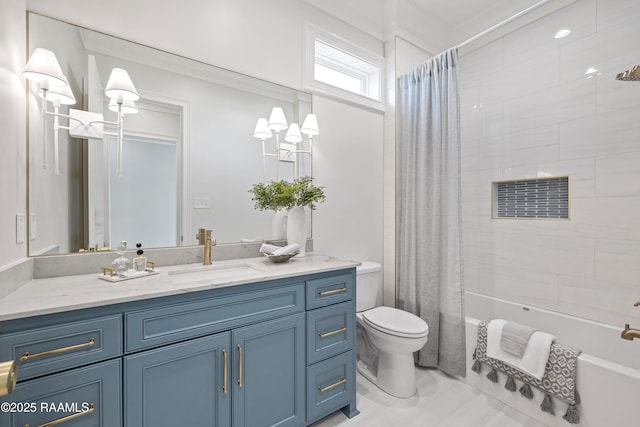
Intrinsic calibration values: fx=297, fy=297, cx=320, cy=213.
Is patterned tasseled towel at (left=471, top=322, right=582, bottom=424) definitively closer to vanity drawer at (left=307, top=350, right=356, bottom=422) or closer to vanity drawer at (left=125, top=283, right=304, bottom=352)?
vanity drawer at (left=307, top=350, right=356, bottom=422)

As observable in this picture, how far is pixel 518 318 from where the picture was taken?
2383mm

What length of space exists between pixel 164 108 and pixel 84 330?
119 cm

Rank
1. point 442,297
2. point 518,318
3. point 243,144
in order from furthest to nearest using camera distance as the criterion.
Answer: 1. point 518,318
2. point 442,297
3. point 243,144

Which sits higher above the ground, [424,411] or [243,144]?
[243,144]

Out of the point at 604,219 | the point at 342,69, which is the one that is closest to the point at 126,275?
the point at 342,69

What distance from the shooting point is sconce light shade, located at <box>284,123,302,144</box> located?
2.12 meters

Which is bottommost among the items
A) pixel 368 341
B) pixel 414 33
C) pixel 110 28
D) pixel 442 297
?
pixel 368 341

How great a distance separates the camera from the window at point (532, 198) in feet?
7.29

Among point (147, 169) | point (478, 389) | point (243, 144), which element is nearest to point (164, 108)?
point (147, 169)

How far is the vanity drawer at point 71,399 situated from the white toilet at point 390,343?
144 cm

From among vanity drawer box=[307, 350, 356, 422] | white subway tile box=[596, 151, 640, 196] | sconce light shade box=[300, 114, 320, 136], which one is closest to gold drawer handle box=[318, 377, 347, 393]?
vanity drawer box=[307, 350, 356, 422]

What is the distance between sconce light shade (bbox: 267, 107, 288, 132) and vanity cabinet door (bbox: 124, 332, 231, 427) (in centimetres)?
136

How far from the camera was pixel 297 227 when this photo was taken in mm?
1935

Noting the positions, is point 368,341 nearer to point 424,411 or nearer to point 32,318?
point 424,411
